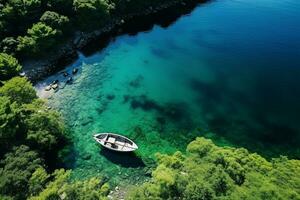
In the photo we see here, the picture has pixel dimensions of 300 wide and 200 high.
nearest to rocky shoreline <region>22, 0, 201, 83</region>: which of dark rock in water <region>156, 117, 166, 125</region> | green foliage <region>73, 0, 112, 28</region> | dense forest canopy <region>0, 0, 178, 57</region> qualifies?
dense forest canopy <region>0, 0, 178, 57</region>

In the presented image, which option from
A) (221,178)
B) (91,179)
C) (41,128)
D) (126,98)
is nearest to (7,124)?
(41,128)

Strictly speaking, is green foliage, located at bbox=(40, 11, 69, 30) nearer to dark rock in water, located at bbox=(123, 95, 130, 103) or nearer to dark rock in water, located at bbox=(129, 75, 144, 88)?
dark rock in water, located at bbox=(129, 75, 144, 88)

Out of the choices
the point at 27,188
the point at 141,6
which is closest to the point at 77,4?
the point at 141,6

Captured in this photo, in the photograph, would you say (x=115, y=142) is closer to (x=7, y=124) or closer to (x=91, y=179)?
(x=91, y=179)

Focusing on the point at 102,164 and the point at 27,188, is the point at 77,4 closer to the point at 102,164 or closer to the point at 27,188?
the point at 102,164

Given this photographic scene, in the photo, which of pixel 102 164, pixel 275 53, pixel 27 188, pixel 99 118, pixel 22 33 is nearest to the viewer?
pixel 27 188

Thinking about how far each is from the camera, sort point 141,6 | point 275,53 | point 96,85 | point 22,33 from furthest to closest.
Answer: point 141,6
point 275,53
point 22,33
point 96,85
